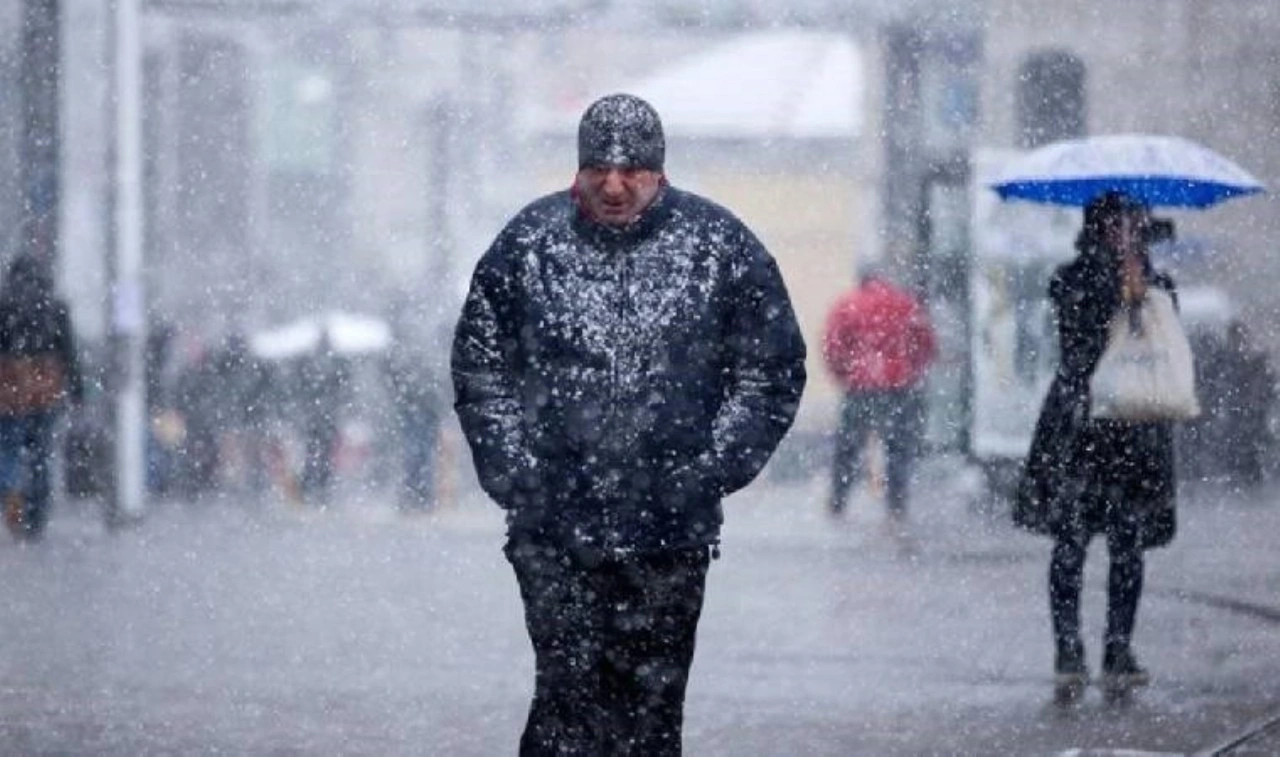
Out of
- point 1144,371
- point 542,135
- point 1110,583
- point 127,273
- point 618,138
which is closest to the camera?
point 618,138

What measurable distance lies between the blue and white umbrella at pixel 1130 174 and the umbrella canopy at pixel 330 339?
1558cm

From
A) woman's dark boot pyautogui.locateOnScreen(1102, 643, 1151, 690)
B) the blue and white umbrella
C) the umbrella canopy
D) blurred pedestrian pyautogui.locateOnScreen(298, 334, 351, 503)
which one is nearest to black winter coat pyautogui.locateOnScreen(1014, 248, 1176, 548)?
woman's dark boot pyautogui.locateOnScreen(1102, 643, 1151, 690)

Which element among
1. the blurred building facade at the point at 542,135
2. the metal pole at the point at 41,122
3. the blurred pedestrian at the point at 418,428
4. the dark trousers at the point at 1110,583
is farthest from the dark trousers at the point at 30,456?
the dark trousers at the point at 1110,583

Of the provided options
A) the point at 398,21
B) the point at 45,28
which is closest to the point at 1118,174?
the point at 45,28

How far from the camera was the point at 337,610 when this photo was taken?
12211 millimetres

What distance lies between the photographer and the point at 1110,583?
947 cm

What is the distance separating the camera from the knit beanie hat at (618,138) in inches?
219

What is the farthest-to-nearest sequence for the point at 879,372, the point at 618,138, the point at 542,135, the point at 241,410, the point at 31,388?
1. the point at 542,135
2. the point at 241,410
3. the point at 879,372
4. the point at 31,388
5. the point at 618,138

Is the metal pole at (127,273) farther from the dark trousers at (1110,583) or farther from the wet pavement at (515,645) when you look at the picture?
the dark trousers at (1110,583)

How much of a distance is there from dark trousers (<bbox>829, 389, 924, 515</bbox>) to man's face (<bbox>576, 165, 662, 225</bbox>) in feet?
44.3

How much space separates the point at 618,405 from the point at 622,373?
6cm

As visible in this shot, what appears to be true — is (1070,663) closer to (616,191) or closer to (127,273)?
(616,191)

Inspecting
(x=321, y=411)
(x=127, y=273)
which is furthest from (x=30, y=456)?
(x=321, y=411)

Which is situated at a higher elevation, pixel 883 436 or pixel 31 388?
pixel 31 388
